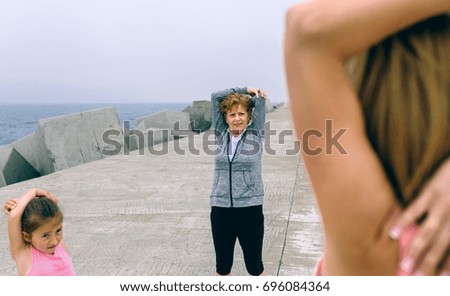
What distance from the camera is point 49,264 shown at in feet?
7.16

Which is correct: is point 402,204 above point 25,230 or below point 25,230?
above

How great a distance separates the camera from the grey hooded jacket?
9.52 ft

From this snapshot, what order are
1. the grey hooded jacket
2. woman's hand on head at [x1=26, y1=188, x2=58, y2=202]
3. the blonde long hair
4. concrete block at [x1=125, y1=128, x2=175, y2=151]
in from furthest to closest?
concrete block at [x1=125, y1=128, x2=175, y2=151]
the grey hooded jacket
woman's hand on head at [x1=26, y1=188, x2=58, y2=202]
the blonde long hair

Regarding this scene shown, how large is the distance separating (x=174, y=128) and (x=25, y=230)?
10958mm

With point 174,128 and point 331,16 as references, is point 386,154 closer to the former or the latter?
point 331,16

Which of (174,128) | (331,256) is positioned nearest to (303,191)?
(331,256)

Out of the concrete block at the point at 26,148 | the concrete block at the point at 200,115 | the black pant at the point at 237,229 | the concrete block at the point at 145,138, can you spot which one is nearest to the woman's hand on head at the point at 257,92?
the black pant at the point at 237,229

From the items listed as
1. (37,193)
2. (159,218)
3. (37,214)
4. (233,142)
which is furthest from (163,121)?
(37,214)

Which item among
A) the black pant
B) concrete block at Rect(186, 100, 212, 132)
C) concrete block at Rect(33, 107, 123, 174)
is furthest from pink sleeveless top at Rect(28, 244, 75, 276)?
concrete block at Rect(186, 100, 212, 132)

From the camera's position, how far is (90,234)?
4621mm

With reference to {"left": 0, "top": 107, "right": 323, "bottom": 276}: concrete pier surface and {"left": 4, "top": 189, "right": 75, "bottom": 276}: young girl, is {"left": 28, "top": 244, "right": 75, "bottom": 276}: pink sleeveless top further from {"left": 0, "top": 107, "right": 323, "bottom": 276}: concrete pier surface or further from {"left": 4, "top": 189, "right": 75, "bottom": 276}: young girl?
{"left": 0, "top": 107, "right": 323, "bottom": 276}: concrete pier surface

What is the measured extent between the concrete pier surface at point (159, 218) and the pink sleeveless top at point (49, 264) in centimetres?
142

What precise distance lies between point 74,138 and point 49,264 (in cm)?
661

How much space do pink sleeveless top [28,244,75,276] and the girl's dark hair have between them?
101mm
